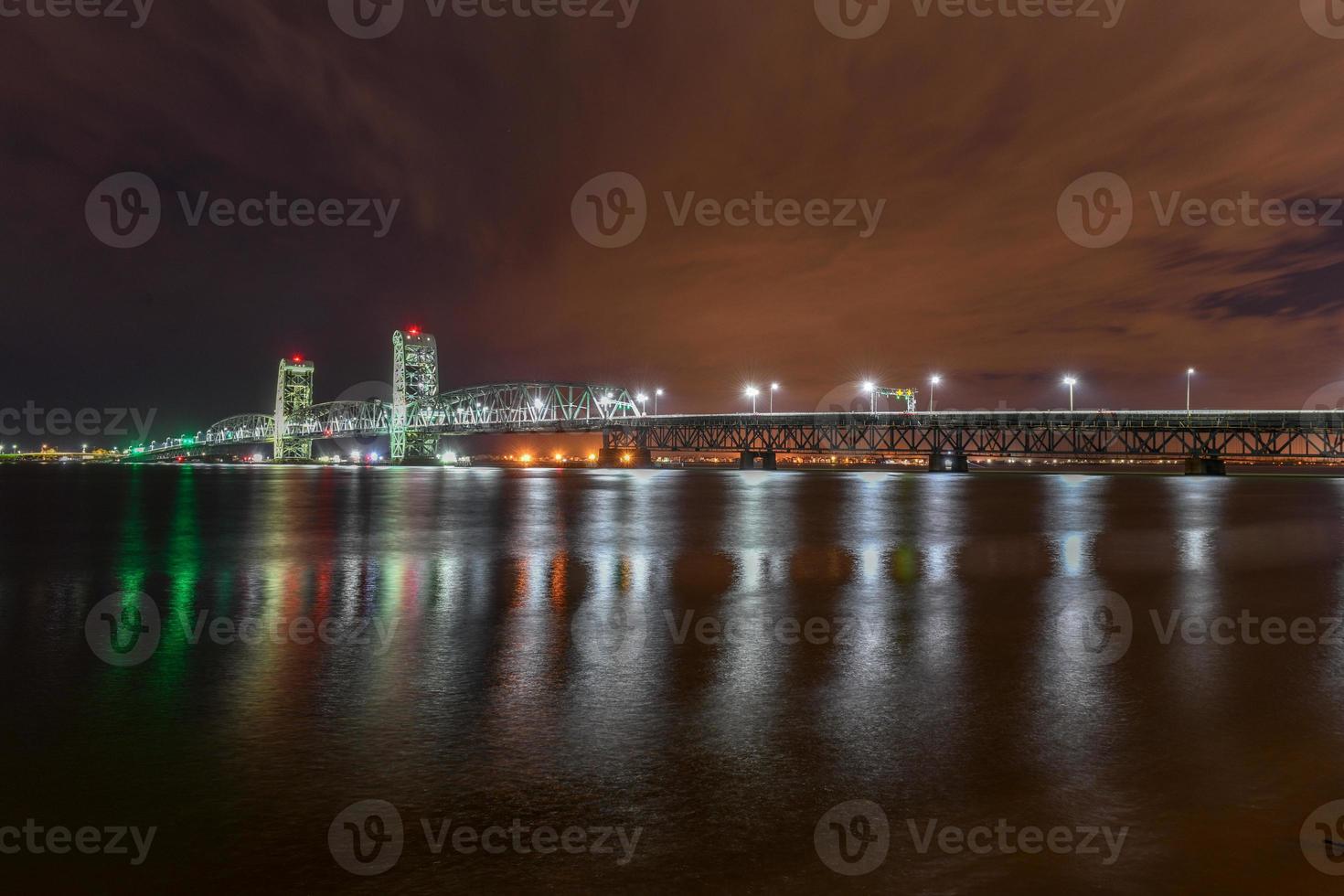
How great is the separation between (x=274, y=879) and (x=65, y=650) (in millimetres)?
8615

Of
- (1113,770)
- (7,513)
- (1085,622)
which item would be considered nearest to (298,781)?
(1113,770)

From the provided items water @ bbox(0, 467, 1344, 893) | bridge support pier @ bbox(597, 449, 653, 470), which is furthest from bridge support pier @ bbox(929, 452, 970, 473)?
water @ bbox(0, 467, 1344, 893)

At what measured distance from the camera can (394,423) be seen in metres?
176

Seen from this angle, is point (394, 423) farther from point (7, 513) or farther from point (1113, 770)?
point (1113, 770)
